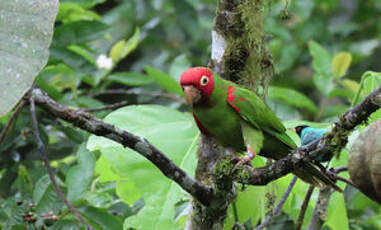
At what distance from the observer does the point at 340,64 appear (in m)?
3.51

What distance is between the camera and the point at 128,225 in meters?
2.13

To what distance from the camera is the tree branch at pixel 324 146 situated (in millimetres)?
1396

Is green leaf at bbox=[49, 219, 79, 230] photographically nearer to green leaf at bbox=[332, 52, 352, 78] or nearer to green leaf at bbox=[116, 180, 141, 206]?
green leaf at bbox=[116, 180, 141, 206]

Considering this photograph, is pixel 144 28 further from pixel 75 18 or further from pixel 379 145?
pixel 379 145

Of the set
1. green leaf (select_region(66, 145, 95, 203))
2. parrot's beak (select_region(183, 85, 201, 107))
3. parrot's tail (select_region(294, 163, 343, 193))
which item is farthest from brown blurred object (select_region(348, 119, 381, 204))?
green leaf (select_region(66, 145, 95, 203))

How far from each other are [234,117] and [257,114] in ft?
0.40

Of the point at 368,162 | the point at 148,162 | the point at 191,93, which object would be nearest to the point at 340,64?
the point at 191,93

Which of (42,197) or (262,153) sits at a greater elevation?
(262,153)

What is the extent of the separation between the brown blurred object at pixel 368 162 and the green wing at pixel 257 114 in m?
0.80

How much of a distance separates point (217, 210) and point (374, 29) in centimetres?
548

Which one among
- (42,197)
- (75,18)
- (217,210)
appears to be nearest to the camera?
(217,210)

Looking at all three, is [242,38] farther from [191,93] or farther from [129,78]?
[129,78]

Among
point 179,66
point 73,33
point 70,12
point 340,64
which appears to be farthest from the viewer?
point 179,66

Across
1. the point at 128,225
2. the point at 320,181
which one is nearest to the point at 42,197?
the point at 128,225
